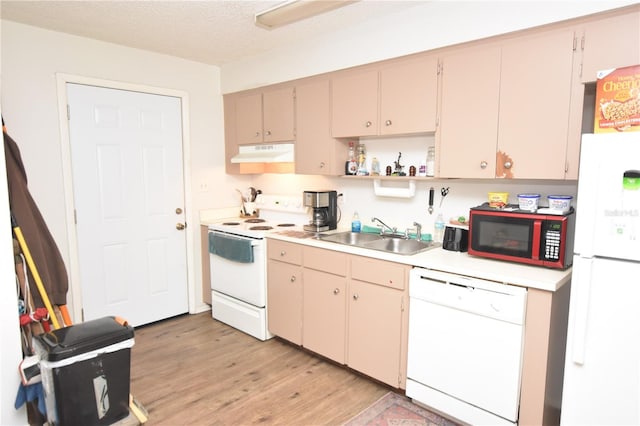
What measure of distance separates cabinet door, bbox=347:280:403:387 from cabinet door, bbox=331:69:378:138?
114cm

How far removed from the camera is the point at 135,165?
11.2 ft

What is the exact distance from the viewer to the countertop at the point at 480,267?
1.92 metres

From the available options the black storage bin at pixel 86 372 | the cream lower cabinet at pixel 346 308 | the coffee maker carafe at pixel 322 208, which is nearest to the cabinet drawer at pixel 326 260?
the cream lower cabinet at pixel 346 308

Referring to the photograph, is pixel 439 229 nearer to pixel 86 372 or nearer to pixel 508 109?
pixel 508 109

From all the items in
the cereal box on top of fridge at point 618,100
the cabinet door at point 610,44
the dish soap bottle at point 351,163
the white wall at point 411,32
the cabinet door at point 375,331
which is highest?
the white wall at point 411,32

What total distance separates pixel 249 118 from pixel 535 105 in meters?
2.49

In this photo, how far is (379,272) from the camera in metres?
2.50

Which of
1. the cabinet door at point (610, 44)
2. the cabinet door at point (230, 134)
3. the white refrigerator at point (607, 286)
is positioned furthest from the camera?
the cabinet door at point (230, 134)

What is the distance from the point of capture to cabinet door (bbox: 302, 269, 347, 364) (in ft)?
9.05

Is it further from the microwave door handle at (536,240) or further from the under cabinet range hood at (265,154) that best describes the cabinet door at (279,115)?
the microwave door handle at (536,240)

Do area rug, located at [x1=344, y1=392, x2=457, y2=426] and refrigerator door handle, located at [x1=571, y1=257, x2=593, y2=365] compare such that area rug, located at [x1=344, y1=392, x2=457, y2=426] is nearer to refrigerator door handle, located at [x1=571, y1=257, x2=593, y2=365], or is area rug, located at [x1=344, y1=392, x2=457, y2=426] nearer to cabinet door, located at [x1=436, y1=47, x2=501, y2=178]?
refrigerator door handle, located at [x1=571, y1=257, x2=593, y2=365]

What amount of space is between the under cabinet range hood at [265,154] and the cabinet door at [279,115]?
0.07 metres

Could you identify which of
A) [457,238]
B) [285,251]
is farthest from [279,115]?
[457,238]

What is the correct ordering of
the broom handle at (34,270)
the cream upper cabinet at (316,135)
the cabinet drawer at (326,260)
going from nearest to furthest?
the broom handle at (34,270), the cabinet drawer at (326,260), the cream upper cabinet at (316,135)
